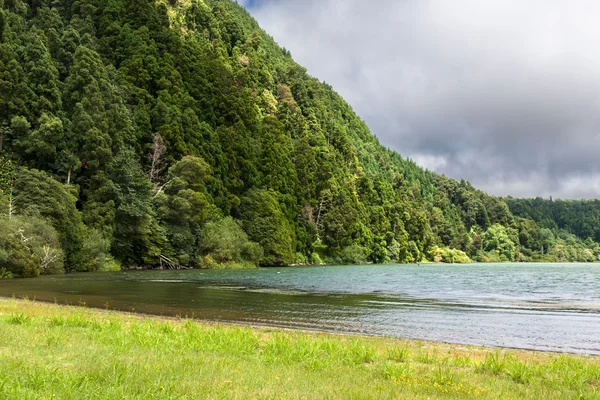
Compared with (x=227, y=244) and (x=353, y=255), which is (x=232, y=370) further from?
(x=353, y=255)

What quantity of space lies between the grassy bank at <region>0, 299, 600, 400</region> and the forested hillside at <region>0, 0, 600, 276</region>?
41.7m

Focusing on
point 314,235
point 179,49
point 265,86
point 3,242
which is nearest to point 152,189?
point 3,242

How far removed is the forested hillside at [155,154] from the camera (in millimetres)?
65125

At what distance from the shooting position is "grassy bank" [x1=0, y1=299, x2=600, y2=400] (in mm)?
8242

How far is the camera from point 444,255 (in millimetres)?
197500

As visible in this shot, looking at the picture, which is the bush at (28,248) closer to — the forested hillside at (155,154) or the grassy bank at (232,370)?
the forested hillside at (155,154)

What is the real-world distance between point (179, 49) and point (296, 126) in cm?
5125

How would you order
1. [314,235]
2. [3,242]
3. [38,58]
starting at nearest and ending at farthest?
[3,242] < [38,58] < [314,235]

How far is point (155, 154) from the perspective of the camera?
9125 centimetres

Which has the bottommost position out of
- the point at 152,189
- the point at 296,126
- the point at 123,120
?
the point at 152,189

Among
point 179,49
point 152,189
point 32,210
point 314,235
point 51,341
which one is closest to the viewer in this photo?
point 51,341

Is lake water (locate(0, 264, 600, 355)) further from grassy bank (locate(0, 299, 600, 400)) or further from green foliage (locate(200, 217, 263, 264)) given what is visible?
green foliage (locate(200, 217, 263, 264))

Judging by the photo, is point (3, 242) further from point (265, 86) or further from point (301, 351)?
point (265, 86)

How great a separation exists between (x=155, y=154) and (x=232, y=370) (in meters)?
86.2
